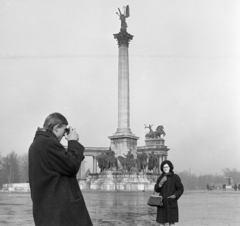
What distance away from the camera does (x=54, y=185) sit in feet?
10.6

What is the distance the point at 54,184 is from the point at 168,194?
12.6 ft

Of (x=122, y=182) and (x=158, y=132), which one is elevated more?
(x=158, y=132)

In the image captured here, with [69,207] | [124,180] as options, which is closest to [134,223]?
[69,207]

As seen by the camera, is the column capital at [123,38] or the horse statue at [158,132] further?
the horse statue at [158,132]

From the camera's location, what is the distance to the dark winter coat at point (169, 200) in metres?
6.64

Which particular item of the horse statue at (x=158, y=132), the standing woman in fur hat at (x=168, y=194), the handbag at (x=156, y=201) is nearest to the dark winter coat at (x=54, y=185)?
the handbag at (x=156, y=201)

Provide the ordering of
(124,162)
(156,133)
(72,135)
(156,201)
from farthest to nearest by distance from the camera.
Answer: (156,133)
(124,162)
(156,201)
(72,135)

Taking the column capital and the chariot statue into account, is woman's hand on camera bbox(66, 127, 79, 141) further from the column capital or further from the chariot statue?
the chariot statue

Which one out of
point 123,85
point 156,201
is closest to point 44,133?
point 156,201

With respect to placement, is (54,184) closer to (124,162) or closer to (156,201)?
(156,201)

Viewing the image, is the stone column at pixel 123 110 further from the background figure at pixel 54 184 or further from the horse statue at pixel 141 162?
the background figure at pixel 54 184

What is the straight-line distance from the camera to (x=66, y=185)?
10.8 feet

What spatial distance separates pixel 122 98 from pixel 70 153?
43743 millimetres

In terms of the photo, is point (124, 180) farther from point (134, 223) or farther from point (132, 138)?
point (134, 223)
